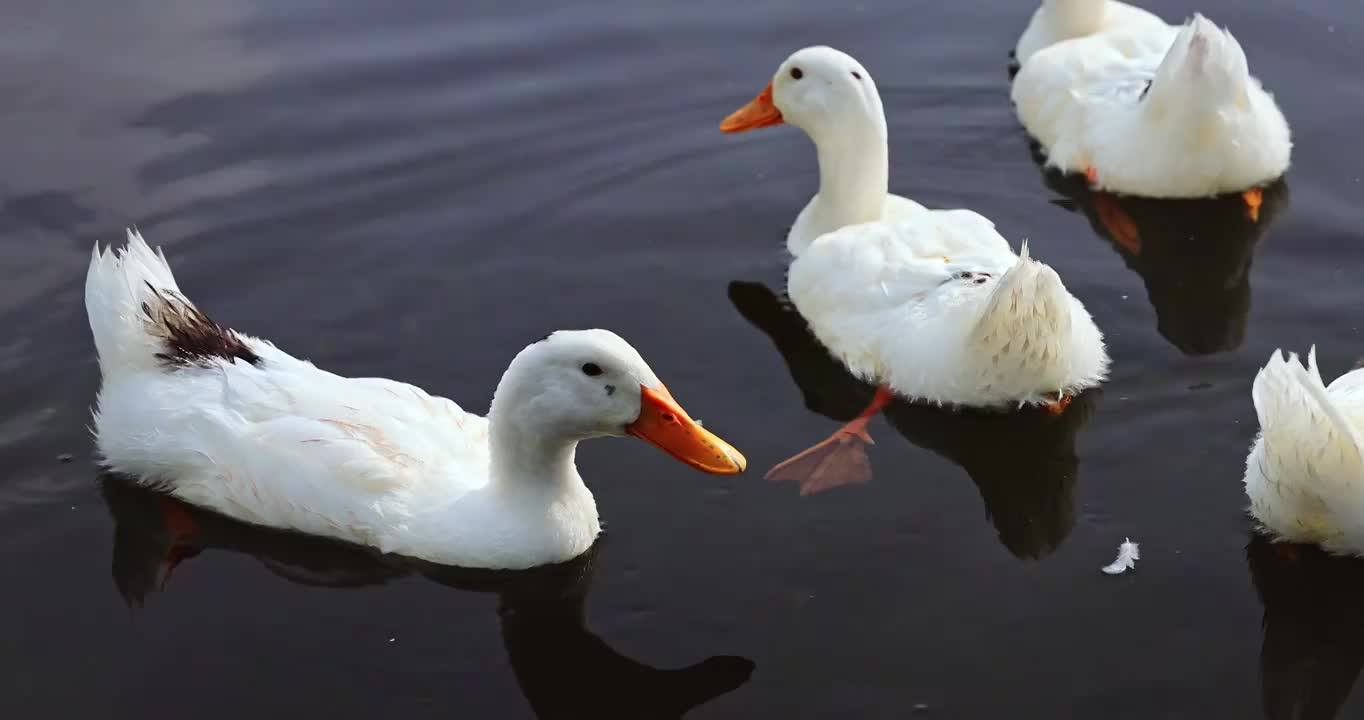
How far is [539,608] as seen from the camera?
5820mm

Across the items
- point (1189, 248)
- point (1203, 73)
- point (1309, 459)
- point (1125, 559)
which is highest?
point (1203, 73)

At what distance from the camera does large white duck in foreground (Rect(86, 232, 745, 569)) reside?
5.71 m

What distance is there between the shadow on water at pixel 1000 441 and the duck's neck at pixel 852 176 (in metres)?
0.65

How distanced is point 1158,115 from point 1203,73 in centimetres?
34

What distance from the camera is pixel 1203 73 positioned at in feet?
25.6

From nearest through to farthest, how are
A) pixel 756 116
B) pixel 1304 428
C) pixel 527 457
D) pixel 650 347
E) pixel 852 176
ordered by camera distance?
pixel 1304 428, pixel 527 457, pixel 650 347, pixel 852 176, pixel 756 116

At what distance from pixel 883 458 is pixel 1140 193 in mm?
2678

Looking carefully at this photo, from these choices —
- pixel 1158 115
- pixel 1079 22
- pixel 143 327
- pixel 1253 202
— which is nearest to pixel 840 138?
pixel 1158 115

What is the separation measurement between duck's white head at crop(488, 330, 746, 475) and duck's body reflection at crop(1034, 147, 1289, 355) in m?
2.58

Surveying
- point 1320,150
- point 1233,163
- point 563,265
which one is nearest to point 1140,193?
point 1233,163

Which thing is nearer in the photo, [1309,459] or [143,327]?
[1309,459]

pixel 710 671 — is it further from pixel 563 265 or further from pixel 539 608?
pixel 563 265

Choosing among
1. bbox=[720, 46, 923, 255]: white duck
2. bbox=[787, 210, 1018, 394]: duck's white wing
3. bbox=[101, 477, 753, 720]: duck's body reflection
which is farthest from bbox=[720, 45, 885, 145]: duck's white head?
bbox=[101, 477, 753, 720]: duck's body reflection

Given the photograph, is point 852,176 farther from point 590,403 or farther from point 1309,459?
point 1309,459
